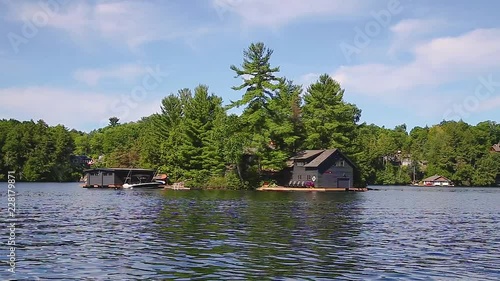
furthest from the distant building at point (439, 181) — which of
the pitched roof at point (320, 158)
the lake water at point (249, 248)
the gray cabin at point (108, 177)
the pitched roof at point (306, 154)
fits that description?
the lake water at point (249, 248)

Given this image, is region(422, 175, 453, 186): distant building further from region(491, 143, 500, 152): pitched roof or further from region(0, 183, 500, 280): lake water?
region(0, 183, 500, 280): lake water

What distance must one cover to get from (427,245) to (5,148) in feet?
482

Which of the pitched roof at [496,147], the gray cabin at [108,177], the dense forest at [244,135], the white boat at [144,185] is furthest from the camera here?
the pitched roof at [496,147]

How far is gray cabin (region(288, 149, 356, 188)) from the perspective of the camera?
98.6 metres

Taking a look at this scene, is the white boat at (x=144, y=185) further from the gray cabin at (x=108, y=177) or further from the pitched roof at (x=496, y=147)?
the pitched roof at (x=496, y=147)

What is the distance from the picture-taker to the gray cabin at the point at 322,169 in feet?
323

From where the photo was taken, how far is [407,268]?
62.1 ft

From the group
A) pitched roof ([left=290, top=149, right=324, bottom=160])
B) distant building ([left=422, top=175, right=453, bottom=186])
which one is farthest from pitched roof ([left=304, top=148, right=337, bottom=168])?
distant building ([left=422, top=175, right=453, bottom=186])

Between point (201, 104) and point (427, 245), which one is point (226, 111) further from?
point (427, 245)

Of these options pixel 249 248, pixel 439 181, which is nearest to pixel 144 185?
pixel 249 248

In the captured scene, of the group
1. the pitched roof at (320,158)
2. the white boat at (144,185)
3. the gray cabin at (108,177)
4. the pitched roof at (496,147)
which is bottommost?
the white boat at (144,185)

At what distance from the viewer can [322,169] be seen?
323 ft

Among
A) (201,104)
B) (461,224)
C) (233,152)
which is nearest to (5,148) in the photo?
(201,104)

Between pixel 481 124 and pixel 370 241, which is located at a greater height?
pixel 481 124
